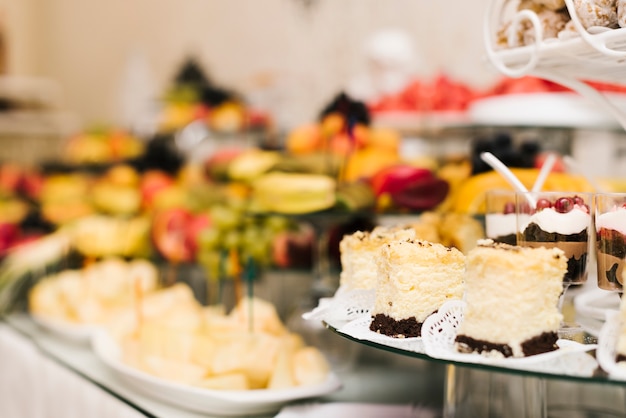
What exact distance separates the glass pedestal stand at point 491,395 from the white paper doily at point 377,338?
0.93 feet

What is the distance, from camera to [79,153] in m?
4.02

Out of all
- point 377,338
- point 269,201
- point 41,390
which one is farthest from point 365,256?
point 41,390

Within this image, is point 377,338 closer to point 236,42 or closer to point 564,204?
point 564,204

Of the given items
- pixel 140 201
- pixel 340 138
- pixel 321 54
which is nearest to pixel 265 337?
pixel 340 138

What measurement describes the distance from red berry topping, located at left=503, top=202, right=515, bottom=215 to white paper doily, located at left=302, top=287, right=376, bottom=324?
231mm

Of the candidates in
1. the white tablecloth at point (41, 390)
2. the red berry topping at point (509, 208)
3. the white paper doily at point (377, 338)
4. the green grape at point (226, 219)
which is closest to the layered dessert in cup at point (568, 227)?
the red berry topping at point (509, 208)

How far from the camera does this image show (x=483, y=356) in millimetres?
766

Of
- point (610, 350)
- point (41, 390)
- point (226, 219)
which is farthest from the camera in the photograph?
point (226, 219)

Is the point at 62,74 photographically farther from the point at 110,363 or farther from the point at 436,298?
the point at 436,298

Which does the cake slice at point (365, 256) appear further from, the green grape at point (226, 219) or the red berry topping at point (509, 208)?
the green grape at point (226, 219)

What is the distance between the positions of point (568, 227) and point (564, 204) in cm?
3

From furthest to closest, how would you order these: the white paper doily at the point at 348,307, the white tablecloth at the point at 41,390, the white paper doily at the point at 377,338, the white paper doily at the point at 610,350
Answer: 1. the white tablecloth at the point at 41,390
2. the white paper doily at the point at 348,307
3. the white paper doily at the point at 377,338
4. the white paper doily at the point at 610,350

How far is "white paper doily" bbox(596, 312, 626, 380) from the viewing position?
0.71m

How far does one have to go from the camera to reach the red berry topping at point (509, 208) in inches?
39.6
